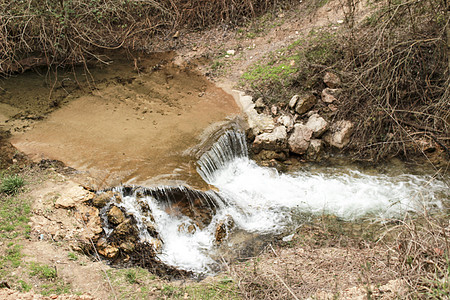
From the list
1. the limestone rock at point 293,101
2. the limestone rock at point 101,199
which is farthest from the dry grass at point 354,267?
the limestone rock at point 293,101

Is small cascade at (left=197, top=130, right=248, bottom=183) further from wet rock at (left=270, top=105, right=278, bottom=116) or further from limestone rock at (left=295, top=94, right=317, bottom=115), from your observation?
limestone rock at (left=295, top=94, right=317, bottom=115)

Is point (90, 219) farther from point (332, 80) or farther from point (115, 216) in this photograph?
point (332, 80)

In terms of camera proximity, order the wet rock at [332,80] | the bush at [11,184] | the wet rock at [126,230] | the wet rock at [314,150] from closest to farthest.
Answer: the wet rock at [126,230]
the bush at [11,184]
the wet rock at [314,150]
the wet rock at [332,80]

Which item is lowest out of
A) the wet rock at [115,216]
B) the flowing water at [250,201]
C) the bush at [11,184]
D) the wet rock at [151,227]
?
the flowing water at [250,201]

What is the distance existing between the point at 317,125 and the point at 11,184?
16.8 ft

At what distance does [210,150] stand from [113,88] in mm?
3330

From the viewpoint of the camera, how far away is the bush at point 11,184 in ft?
15.3

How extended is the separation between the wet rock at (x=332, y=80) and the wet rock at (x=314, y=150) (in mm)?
1297

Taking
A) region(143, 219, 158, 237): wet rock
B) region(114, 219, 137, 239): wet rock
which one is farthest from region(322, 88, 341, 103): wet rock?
region(114, 219, 137, 239): wet rock

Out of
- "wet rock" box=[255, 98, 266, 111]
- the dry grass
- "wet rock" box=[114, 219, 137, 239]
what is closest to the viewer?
the dry grass

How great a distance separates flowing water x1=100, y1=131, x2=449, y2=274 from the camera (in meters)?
4.99

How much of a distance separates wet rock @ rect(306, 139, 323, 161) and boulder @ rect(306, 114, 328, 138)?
0.18 m

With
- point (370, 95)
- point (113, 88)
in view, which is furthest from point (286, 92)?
point (113, 88)

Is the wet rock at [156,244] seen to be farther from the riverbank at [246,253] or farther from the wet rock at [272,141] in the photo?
the wet rock at [272,141]
